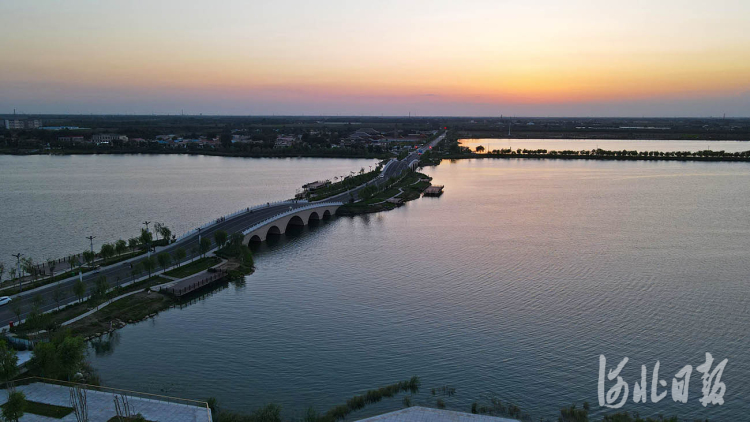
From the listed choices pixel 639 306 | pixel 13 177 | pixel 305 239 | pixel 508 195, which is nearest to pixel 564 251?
pixel 639 306

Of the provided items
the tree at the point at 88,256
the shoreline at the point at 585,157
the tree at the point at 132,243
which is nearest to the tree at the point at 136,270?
the tree at the point at 88,256

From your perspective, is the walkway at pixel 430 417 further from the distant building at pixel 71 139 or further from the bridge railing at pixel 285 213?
the distant building at pixel 71 139

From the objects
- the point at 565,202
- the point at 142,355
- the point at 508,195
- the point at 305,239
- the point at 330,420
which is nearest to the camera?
the point at 330,420

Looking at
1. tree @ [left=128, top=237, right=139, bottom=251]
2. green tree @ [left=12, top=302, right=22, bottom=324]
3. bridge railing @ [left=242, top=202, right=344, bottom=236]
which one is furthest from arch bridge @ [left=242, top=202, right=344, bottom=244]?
green tree @ [left=12, top=302, right=22, bottom=324]

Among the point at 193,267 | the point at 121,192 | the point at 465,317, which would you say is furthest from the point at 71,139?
the point at 465,317

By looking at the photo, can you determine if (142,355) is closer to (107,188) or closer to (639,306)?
(639,306)
